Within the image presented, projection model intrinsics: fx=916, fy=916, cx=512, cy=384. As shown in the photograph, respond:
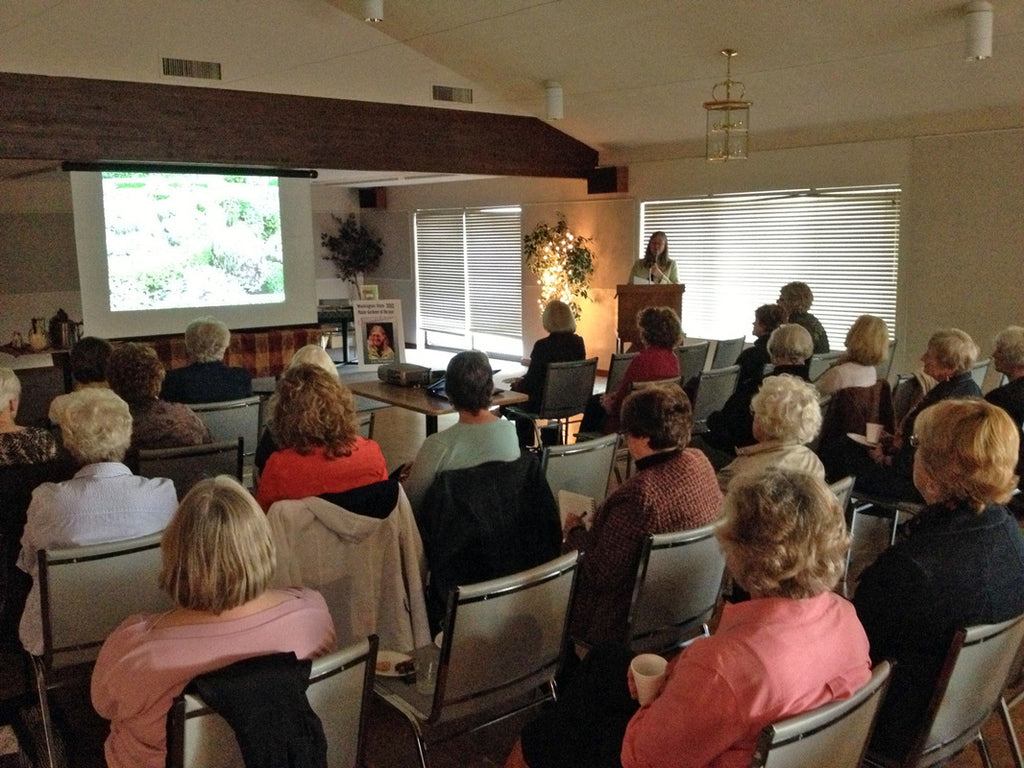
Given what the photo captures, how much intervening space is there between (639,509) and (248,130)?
5.96m

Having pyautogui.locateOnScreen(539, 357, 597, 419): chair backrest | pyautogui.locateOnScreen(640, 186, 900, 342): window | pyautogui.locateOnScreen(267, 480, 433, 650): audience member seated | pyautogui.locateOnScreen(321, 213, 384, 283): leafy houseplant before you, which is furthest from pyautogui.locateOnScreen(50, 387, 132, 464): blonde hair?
pyautogui.locateOnScreen(321, 213, 384, 283): leafy houseplant

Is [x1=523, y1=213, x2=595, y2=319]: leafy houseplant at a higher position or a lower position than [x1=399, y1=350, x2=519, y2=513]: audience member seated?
higher

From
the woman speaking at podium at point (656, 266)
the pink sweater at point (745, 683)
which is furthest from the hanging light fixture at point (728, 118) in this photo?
the pink sweater at point (745, 683)

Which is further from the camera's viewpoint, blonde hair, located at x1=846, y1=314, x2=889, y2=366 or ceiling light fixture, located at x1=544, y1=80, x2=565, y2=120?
ceiling light fixture, located at x1=544, y1=80, x2=565, y2=120

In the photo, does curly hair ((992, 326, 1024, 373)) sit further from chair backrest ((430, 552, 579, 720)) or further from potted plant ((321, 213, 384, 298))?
potted plant ((321, 213, 384, 298))

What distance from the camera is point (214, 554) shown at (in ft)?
5.76

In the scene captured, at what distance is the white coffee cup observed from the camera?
6.01 ft

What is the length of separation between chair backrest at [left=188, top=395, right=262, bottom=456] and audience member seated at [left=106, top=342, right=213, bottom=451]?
54 cm

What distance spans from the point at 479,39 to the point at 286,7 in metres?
1.59

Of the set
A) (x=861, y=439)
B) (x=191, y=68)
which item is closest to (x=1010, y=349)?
(x=861, y=439)

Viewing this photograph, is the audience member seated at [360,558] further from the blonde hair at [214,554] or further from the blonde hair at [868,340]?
the blonde hair at [868,340]

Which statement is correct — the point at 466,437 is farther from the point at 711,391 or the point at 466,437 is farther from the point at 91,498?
the point at 711,391

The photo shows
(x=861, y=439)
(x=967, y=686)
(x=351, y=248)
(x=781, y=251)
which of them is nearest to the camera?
(x=967, y=686)

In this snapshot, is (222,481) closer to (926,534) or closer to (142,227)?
(926,534)
